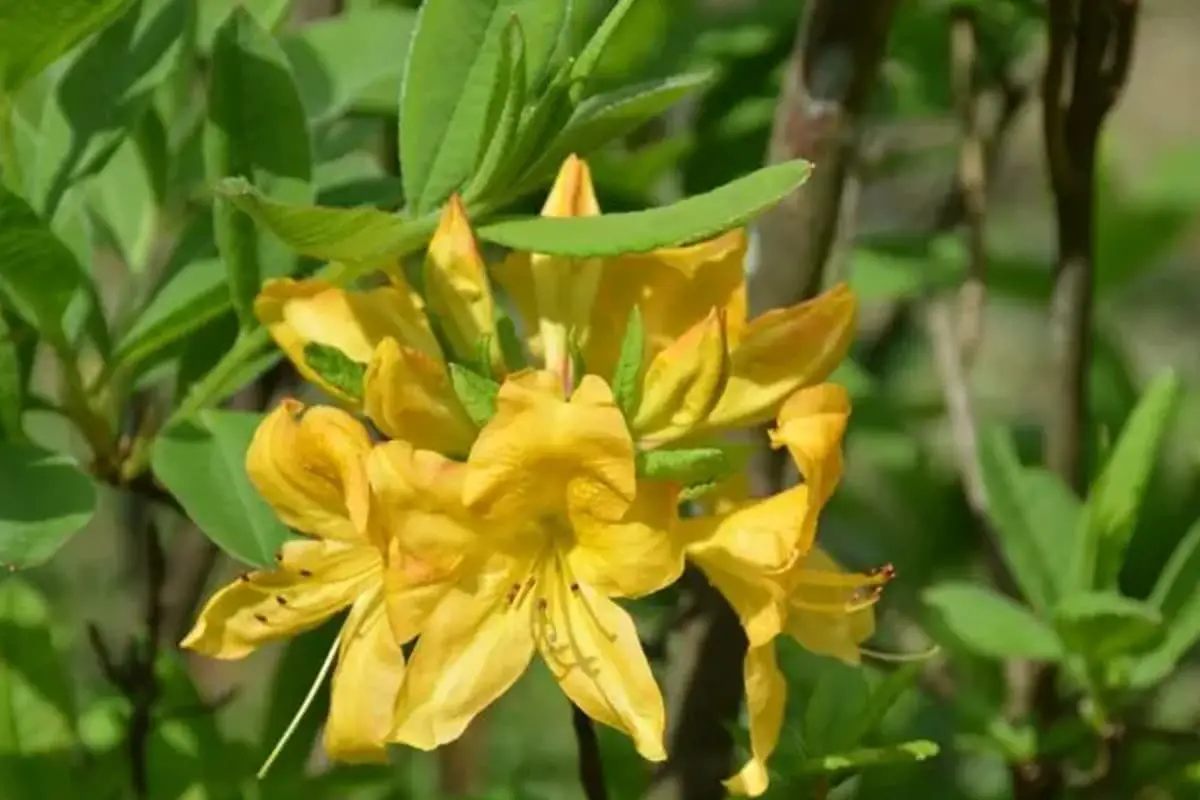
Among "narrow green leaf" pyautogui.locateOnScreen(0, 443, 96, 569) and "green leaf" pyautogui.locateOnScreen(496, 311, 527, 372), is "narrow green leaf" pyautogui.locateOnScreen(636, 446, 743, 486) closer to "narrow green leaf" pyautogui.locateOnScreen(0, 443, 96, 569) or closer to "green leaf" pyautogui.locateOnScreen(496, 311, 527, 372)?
"green leaf" pyautogui.locateOnScreen(496, 311, 527, 372)

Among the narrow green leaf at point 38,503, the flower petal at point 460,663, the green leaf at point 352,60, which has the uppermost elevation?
the green leaf at point 352,60

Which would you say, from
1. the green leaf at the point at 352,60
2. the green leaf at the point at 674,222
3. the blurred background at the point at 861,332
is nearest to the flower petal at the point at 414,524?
the green leaf at the point at 674,222

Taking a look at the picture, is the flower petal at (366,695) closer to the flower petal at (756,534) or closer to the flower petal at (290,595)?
the flower petal at (290,595)

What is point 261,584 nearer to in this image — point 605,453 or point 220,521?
point 220,521

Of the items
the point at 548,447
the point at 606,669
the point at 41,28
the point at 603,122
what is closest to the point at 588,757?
the point at 606,669

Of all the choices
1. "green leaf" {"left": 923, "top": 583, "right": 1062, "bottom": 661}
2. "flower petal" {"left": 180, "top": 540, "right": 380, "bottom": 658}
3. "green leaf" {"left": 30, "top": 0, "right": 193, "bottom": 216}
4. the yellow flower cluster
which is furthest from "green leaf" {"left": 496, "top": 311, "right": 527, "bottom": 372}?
"green leaf" {"left": 923, "top": 583, "right": 1062, "bottom": 661}

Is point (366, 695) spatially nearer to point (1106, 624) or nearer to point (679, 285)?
Answer: point (679, 285)

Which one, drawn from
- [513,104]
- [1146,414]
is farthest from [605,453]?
[1146,414]
